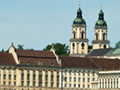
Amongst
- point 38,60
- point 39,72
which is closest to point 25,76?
point 39,72

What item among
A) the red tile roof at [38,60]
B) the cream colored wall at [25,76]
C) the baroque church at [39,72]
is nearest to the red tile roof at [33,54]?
the baroque church at [39,72]

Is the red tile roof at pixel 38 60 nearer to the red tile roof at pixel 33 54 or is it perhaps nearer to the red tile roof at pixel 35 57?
the red tile roof at pixel 35 57

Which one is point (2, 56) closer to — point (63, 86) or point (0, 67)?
point (0, 67)

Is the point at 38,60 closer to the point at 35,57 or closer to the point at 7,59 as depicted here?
the point at 35,57

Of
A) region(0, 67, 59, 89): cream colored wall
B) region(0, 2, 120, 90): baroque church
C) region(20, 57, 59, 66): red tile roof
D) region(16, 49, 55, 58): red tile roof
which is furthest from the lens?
region(16, 49, 55, 58): red tile roof

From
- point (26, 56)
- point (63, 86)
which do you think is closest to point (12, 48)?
point (26, 56)

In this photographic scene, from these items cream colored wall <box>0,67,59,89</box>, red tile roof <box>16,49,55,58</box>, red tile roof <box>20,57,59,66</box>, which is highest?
red tile roof <box>16,49,55,58</box>

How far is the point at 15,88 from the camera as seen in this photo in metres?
184

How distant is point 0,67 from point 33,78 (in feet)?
39.9

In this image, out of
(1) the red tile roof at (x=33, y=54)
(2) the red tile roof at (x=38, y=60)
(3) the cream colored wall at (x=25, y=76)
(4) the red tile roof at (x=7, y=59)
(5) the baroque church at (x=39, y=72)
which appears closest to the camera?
(3) the cream colored wall at (x=25, y=76)

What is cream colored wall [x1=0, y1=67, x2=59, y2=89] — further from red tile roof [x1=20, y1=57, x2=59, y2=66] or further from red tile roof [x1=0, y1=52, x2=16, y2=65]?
red tile roof [x1=20, y1=57, x2=59, y2=66]

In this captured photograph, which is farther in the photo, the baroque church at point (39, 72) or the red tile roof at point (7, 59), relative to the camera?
the baroque church at point (39, 72)

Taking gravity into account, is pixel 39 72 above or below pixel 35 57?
below

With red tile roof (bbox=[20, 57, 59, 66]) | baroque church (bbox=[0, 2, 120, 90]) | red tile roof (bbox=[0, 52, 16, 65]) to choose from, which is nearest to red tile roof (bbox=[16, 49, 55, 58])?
baroque church (bbox=[0, 2, 120, 90])
